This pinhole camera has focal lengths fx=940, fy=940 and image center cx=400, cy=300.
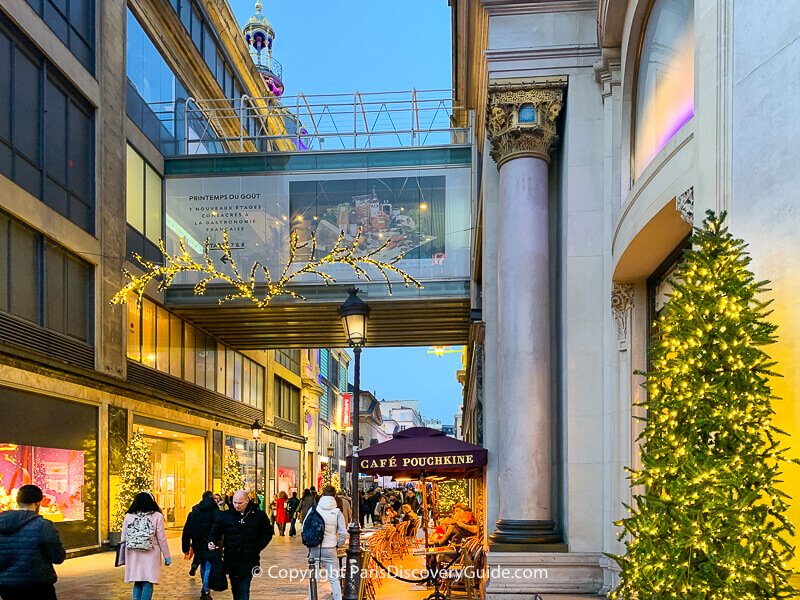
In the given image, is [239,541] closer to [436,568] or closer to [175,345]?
[436,568]

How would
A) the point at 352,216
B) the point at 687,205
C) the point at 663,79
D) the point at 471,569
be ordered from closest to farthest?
the point at 687,205 → the point at 663,79 → the point at 471,569 → the point at 352,216

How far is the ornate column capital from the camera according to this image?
13.0 metres

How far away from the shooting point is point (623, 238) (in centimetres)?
1100

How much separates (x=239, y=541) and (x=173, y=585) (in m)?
6.98

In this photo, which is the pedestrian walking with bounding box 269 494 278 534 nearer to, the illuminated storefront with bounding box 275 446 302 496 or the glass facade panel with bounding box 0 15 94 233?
the illuminated storefront with bounding box 275 446 302 496

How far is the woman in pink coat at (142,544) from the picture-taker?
11.2 meters

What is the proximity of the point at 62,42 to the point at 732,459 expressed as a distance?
68.9 feet

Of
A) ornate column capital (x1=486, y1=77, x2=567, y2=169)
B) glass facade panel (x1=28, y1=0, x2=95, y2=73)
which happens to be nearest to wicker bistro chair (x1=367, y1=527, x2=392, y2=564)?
ornate column capital (x1=486, y1=77, x2=567, y2=169)

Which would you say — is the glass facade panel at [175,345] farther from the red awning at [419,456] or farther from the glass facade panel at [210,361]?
the red awning at [419,456]

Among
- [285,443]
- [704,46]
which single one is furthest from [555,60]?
[285,443]

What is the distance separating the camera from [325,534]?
1266 cm

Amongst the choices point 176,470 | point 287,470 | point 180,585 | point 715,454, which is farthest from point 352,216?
point 287,470

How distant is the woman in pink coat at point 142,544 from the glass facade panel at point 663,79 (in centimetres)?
714

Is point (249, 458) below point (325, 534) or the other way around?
below
